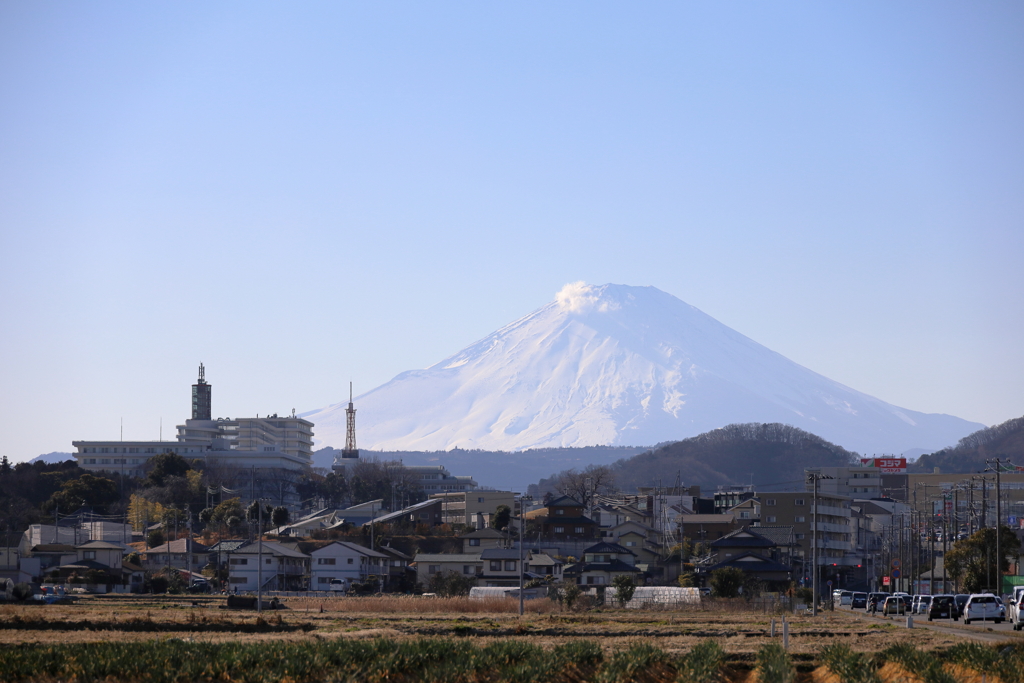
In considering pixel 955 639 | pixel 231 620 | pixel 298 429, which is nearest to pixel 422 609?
pixel 231 620

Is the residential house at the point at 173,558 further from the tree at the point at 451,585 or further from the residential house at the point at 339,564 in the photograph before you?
the tree at the point at 451,585

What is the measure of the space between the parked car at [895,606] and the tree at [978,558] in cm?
909

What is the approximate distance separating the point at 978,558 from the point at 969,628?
2148cm

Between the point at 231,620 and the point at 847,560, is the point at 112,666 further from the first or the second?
the point at 847,560

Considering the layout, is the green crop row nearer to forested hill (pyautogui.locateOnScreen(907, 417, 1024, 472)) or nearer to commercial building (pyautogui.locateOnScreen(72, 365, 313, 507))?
commercial building (pyautogui.locateOnScreen(72, 365, 313, 507))

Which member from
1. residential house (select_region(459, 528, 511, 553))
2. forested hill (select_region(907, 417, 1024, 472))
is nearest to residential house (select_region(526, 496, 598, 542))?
residential house (select_region(459, 528, 511, 553))

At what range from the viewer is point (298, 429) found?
177 meters

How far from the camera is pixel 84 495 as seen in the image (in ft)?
299

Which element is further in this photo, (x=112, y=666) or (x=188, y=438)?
(x=188, y=438)

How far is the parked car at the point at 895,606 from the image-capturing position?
4331cm

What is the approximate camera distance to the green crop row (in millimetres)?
20062

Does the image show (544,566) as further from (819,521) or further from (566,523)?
(819,521)

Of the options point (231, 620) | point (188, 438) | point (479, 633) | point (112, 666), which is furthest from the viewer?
point (188, 438)

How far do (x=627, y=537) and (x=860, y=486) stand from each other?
47.8 m
